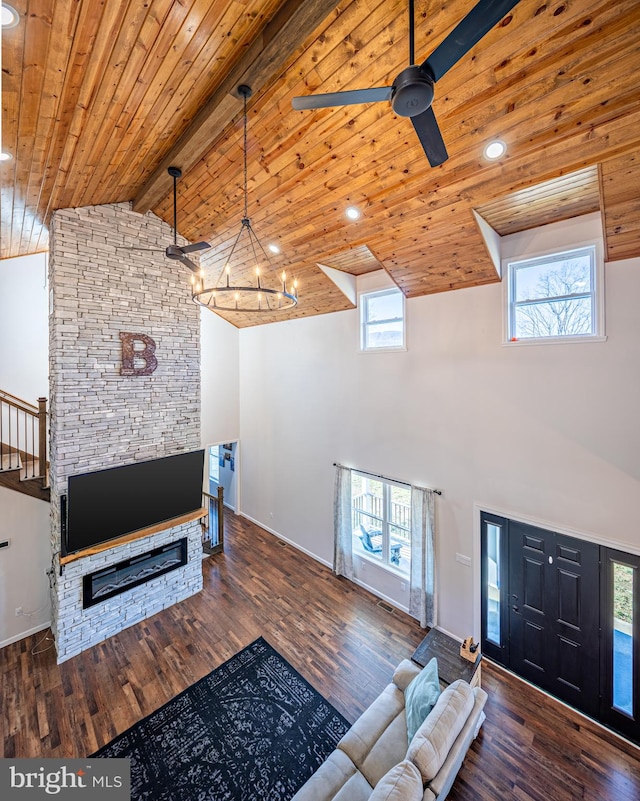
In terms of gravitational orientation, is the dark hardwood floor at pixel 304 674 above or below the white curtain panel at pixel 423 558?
below

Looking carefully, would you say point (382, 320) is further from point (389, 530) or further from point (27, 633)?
point (27, 633)

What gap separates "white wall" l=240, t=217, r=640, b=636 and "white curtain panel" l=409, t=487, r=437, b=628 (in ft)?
0.49

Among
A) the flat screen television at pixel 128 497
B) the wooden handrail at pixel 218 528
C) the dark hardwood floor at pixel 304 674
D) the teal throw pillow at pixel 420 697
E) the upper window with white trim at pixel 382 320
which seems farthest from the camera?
the wooden handrail at pixel 218 528

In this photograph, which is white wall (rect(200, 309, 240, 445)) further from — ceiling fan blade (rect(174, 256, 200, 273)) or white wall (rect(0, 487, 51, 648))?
ceiling fan blade (rect(174, 256, 200, 273))

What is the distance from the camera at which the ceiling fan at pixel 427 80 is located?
125cm

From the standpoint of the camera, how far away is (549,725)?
12.1 ft

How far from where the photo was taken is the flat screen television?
438cm

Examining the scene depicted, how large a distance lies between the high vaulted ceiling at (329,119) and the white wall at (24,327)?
1.95 meters

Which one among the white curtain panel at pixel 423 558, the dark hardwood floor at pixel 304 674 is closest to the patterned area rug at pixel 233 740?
the dark hardwood floor at pixel 304 674

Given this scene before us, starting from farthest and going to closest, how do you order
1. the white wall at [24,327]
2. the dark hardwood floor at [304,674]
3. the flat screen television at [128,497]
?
the white wall at [24,327] → the flat screen television at [128,497] → the dark hardwood floor at [304,674]

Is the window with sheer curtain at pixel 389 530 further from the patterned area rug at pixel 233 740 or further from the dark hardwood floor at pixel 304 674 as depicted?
the patterned area rug at pixel 233 740

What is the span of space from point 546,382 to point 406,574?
367 centimetres

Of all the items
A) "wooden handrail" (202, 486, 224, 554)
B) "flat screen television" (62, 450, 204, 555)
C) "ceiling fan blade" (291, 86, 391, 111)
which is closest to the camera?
"ceiling fan blade" (291, 86, 391, 111)

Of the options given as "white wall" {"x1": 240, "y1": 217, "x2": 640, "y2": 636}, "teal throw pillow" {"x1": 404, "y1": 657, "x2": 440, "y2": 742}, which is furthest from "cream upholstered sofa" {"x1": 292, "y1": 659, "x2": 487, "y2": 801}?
"white wall" {"x1": 240, "y1": 217, "x2": 640, "y2": 636}
